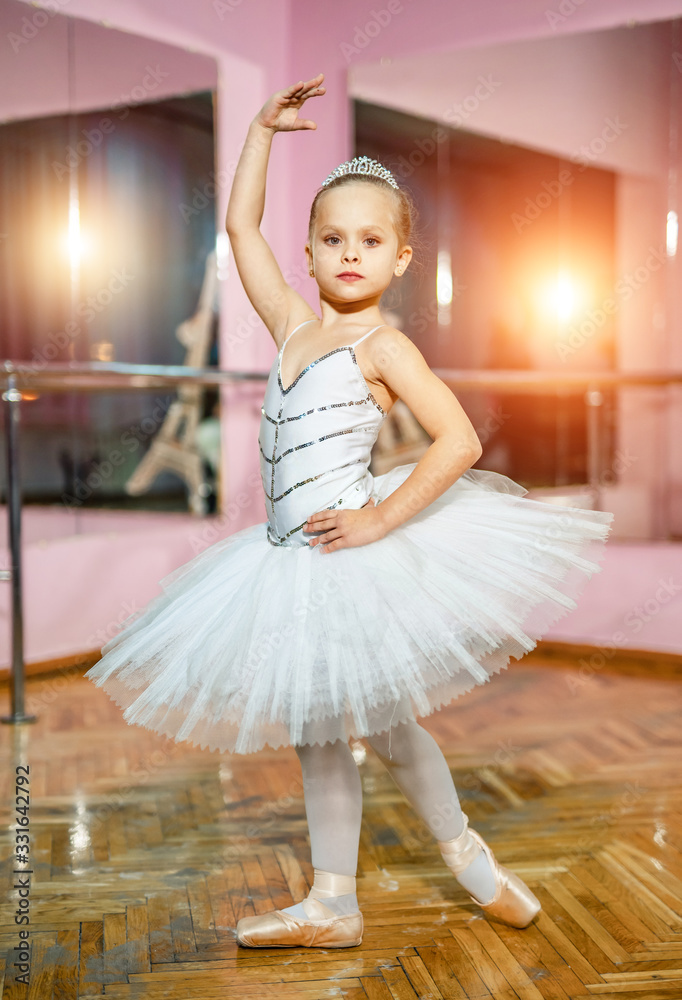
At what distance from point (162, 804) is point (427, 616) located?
0.98 meters

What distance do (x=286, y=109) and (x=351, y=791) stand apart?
104cm

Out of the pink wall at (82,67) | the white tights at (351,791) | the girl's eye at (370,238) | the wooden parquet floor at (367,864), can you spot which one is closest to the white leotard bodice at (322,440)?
the girl's eye at (370,238)

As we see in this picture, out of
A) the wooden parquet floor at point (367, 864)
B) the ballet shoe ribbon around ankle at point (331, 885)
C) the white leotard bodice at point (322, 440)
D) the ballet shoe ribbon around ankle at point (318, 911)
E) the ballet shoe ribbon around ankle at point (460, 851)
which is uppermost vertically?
the white leotard bodice at point (322, 440)

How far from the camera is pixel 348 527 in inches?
52.6

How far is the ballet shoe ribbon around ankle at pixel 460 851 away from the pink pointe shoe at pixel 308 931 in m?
0.17

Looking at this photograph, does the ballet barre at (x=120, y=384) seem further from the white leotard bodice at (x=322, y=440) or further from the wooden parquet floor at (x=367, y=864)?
the white leotard bodice at (x=322, y=440)

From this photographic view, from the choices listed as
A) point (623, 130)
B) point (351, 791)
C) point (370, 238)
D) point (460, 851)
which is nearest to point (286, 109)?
point (370, 238)

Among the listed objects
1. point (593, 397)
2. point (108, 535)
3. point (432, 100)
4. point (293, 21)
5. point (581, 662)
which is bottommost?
point (581, 662)

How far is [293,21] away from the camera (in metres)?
3.65

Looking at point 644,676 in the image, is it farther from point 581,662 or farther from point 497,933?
point 497,933

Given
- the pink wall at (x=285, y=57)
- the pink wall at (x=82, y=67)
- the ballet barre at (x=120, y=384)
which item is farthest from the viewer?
the pink wall at (x=285, y=57)

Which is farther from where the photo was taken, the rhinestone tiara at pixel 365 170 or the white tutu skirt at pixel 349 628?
the rhinestone tiara at pixel 365 170

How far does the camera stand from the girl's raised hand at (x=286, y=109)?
1476 millimetres

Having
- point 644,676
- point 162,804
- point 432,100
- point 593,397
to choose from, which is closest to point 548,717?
point 644,676
